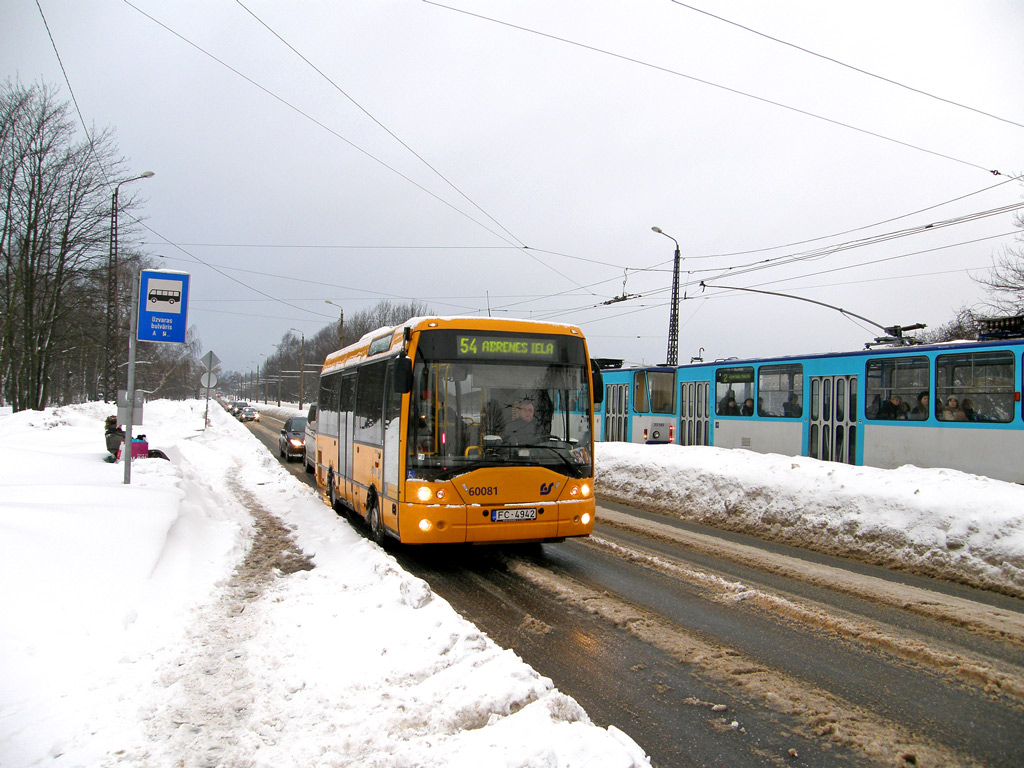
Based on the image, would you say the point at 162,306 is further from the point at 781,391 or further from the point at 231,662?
the point at 781,391

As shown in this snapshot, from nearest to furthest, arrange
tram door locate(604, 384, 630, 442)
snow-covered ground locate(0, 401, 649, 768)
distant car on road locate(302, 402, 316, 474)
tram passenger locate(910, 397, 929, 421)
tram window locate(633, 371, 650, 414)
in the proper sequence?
snow-covered ground locate(0, 401, 649, 768), tram passenger locate(910, 397, 929, 421), distant car on road locate(302, 402, 316, 474), tram window locate(633, 371, 650, 414), tram door locate(604, 384, 630, 442)

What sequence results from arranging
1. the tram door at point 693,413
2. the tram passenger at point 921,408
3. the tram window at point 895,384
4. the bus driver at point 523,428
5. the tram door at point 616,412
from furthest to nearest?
1. the tram door at point 616,412
2. the tram door at point 693,413
3. the tram window at point 895,384
4. the tram passenger at point 921,408
5. the bus driver at point 523,428

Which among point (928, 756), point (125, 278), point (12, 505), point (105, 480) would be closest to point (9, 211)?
point (125, 278)

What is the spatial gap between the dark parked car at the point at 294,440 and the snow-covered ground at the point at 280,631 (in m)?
12.8

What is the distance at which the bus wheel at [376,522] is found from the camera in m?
8.60

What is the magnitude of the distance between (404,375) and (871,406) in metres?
12.0

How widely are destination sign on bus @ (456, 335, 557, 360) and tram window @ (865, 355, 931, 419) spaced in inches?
385

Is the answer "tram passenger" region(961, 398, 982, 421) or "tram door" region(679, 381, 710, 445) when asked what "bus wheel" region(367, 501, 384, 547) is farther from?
"tram door" region(679, 381, 710, 445)

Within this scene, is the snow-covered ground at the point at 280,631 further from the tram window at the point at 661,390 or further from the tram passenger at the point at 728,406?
the tram window at the point at 661,390

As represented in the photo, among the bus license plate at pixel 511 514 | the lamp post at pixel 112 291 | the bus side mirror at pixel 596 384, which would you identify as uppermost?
the lamp post at pixel 112 291

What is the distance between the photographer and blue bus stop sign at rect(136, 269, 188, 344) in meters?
9.45

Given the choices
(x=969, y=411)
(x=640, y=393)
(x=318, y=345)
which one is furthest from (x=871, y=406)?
(x=318, y=345)

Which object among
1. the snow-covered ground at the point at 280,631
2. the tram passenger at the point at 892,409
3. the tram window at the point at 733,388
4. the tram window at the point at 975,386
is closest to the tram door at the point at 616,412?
the tram window at the point at 733,388

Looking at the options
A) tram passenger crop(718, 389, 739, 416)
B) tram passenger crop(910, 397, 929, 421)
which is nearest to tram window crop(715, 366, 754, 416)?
tram passenger crop(718, 389, 739, 416)
